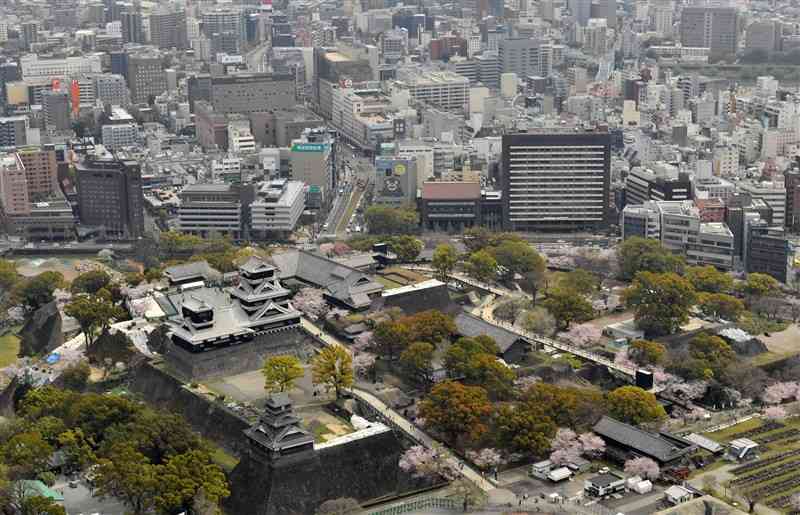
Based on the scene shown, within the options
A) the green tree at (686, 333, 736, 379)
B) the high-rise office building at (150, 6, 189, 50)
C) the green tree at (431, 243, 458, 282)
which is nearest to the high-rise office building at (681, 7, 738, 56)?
the high-rise office building at (150, 6, 189, 50)

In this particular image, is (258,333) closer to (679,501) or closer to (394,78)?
(679,501)

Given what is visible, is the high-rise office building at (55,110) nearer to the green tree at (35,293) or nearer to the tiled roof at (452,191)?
→ the tiled roof at (452,191)

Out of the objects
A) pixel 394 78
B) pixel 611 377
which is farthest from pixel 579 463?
pixel 394 78

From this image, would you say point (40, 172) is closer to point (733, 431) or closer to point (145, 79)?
point (145, 79)

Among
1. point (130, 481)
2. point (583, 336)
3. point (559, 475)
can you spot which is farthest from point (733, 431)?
point (130, 481)

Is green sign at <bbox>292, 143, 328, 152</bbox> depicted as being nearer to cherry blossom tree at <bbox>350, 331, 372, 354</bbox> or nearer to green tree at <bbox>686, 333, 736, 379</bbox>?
cherry blossom tree at <bbox>350, 331, 372, 354</bbox>

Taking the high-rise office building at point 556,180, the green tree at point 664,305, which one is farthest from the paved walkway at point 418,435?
the high-rise office building at point 556,180
